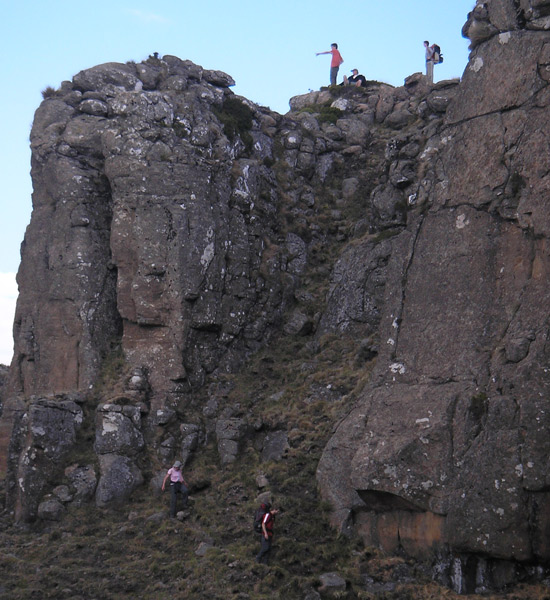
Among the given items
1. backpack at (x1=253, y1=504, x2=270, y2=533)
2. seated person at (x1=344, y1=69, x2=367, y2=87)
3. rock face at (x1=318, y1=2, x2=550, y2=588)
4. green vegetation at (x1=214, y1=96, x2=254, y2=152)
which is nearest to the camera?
rock face at (x1=318, y1=2, x2=550, y2=588)

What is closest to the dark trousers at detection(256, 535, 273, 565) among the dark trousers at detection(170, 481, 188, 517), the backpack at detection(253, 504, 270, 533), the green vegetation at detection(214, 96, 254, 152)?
the backpack at detection(253, 504, 270, 533)

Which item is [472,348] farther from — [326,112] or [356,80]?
[356,80]

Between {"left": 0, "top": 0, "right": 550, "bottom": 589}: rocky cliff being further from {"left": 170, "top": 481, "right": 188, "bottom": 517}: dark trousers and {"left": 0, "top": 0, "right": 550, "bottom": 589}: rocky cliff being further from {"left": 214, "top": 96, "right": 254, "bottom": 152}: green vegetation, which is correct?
{"left": 170, "top": 481, "right": 188, "bottom": 517}: dark trousers

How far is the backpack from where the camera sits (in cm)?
2161

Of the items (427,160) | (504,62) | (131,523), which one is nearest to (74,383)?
(131,523)

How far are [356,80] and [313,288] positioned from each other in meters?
15.5

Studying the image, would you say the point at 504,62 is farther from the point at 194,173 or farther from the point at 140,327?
the point at 140,327

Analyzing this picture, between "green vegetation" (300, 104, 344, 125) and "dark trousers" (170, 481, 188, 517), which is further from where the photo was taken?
"green vegetation" (300, 104, 344, 125)

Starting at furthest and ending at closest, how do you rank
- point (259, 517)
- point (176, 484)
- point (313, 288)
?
point (313, 288), point (176, 484), point (259, 517)

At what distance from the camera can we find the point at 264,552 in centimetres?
2138

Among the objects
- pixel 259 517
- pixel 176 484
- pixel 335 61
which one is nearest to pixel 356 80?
pixel 335 61

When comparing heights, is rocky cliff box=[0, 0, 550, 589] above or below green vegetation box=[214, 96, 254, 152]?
below

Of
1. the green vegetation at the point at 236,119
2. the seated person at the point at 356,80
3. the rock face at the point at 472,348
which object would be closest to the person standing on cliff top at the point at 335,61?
the seated person at the point at 356,80

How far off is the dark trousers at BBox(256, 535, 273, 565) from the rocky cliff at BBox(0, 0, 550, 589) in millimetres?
2229
